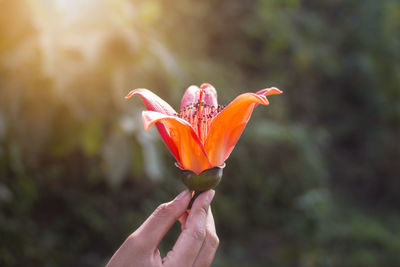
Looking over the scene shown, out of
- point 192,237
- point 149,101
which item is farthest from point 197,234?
point 149,101

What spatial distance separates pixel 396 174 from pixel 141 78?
5.55 metres

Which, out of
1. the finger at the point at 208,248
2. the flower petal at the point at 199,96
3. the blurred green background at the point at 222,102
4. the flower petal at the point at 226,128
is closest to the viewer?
the flower petal at the point at 226,128

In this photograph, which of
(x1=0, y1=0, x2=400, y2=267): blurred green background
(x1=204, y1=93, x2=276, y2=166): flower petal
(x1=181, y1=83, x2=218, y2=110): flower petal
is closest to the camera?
(x1=204, y1=93, x2=276, y2=166): flower petal

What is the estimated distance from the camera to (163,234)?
46.6 inches

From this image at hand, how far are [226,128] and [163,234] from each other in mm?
343

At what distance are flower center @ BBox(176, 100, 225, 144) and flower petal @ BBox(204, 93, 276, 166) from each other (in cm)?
10

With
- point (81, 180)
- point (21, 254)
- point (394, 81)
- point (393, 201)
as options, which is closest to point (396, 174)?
point (393, 201)

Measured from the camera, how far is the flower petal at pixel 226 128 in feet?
3.68

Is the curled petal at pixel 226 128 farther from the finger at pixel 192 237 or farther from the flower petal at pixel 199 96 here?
the flower petal at pixel 199 96

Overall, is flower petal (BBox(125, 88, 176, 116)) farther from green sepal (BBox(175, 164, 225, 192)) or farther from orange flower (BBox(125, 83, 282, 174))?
green sepal (BBox(175, 164, 225, 192))

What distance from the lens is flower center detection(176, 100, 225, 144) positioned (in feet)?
4.23

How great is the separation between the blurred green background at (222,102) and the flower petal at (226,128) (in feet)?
4.66

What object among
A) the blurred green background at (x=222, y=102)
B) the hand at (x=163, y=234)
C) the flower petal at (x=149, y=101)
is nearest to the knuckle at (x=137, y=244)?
the hand at (x=163, y=234)

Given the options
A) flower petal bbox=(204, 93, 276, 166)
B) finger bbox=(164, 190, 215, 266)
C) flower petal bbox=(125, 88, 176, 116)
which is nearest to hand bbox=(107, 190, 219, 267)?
finger bbox=(164, 190, 215, 266)
